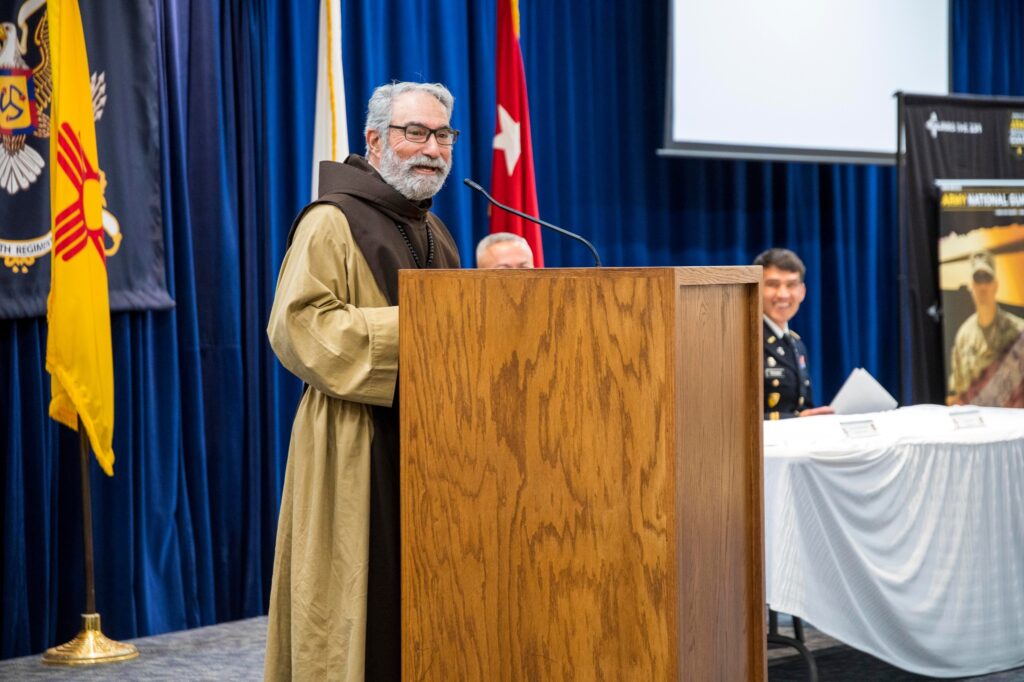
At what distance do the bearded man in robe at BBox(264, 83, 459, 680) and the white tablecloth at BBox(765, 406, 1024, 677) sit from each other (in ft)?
4.87

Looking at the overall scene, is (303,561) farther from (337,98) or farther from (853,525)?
(337,98)

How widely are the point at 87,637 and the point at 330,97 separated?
2174 mm

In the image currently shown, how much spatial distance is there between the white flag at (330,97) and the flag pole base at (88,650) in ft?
5.89

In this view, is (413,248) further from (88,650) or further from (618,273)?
(88,650)

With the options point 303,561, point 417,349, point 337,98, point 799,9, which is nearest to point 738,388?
point 417,349

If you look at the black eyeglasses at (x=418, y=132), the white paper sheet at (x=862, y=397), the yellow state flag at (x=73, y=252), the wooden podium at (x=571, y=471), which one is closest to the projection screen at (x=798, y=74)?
the white paper sheet at (x=862, y=397)

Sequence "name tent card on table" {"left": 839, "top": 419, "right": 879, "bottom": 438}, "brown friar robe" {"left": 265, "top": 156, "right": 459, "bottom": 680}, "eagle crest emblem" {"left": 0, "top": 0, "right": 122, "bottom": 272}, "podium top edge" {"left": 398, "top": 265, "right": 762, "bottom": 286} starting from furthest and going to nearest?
1. "eagle crest emblem" {"left": 0, "top": 0, "right": 122, "bottom": 272}
2. "name tent card on table" {"left": 839, "top": 419, "right": 879, "bottom": 438}
3. "brown friar robe" {"left": 265, "top": 156, "right": 459, "bottom": 680}
4. "podium top edge" {"left": 398, "top": 265, "right": 762, "bottom": 286}

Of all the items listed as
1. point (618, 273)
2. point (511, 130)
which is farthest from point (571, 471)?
point (511, 130)

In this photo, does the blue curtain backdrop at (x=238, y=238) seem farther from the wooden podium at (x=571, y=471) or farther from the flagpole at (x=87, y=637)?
the wooden podium at (x=571, y=471)

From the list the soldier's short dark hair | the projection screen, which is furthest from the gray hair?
the projection screen

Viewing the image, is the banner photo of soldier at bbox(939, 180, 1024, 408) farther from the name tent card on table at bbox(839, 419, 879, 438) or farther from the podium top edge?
the podium top edge

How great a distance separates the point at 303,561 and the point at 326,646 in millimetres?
173

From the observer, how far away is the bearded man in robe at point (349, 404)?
2484mm

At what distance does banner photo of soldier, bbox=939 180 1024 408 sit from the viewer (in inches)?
243
